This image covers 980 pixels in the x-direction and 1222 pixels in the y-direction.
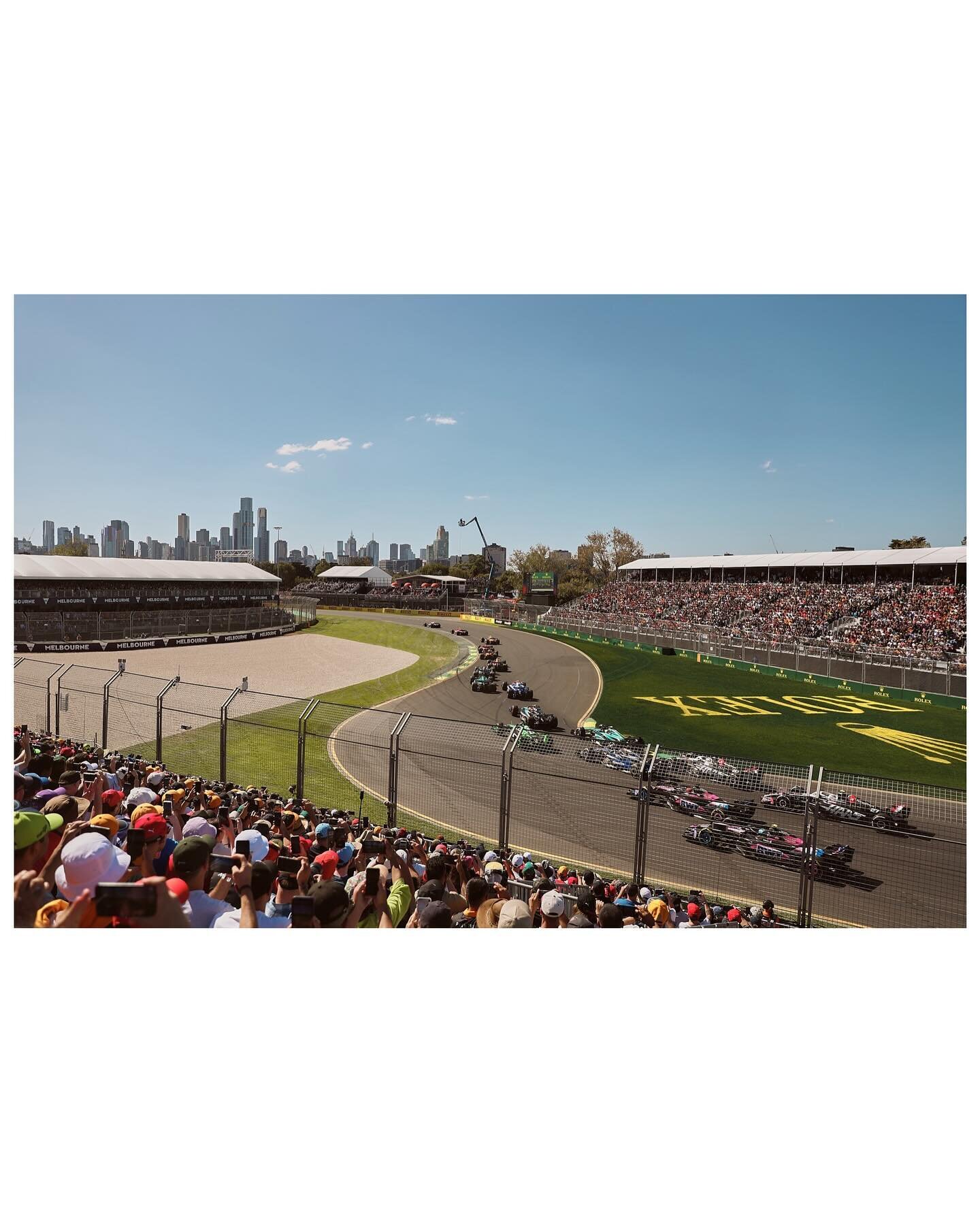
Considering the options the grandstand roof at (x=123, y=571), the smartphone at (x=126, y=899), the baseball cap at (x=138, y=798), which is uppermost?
the grandstand roof at (x=123, y=571)

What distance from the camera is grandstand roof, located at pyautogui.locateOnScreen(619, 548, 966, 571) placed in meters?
41.5

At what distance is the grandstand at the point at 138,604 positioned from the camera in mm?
34188

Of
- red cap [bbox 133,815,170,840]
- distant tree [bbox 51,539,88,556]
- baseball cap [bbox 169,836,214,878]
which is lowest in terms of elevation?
red cap [bbox 133,815,170,840]

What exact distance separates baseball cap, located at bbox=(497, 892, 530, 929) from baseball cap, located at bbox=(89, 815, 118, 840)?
9.86ft

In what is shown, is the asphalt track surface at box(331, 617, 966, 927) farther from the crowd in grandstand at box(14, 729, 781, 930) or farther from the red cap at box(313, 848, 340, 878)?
the red cap at box(313, 848, 340, 878)

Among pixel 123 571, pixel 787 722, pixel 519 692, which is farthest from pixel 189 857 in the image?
pixel 123 571

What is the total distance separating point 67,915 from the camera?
120 inches

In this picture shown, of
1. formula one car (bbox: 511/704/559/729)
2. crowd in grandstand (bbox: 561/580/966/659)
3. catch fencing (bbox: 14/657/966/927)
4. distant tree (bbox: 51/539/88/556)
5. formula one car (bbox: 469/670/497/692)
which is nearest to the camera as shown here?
catch fencing (bbox: 14/657/966/927)

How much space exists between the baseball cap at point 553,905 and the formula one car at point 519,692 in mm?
22242

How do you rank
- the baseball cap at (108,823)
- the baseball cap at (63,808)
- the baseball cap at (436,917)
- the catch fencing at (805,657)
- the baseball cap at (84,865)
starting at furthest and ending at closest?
the catch fencing at (805,657) → the baseball cap at (63,808) → the baseball cap at (108,823) → the baseball cap at (436,917) → the baseball cap at (84,865)

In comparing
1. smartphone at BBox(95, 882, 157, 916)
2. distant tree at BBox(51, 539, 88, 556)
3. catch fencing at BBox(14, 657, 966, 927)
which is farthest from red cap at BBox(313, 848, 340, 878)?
distant tree at BBox(51, 539, 88, 556)

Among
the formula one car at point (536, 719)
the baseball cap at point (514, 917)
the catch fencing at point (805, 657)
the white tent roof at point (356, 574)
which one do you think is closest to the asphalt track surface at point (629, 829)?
the formula one car at point (536, 719)

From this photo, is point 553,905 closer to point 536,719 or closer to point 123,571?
point 536,719

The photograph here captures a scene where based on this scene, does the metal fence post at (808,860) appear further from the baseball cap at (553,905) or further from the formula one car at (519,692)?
the formula one car at (519,692)
